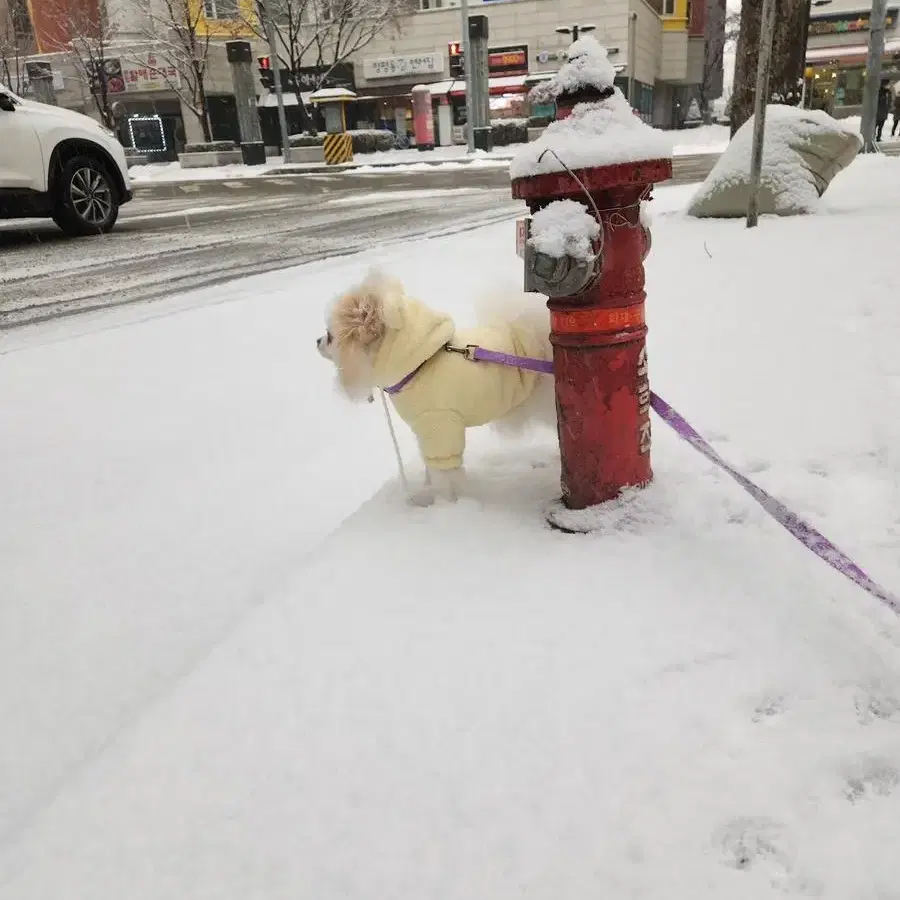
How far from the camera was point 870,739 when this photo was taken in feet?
4.17

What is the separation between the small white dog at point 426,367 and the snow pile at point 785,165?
5.37m

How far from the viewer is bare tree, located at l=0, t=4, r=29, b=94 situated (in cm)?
3569

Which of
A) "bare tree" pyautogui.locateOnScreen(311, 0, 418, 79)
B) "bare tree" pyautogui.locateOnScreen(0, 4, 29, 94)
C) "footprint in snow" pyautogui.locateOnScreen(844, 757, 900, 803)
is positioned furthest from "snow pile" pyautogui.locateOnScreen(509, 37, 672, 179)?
"bare tree" pyautogui.locateOnScreen(0, 4, 29, 94)

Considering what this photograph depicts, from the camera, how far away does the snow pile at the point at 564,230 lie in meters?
1.73

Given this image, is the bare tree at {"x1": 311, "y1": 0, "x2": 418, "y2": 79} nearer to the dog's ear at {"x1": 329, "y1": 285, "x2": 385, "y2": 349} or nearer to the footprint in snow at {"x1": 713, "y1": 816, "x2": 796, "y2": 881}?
the dog's ear at {"x1": 329, "y1": 285, "x2": 385, "y2": 349}

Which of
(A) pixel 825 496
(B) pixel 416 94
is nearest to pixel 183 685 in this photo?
(A) pixel 825 496

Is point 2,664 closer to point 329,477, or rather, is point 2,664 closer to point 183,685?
point 183,685

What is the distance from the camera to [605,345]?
188 cm

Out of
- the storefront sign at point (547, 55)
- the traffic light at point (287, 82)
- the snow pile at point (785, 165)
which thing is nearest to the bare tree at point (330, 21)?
the traffic light at point (287, 82)

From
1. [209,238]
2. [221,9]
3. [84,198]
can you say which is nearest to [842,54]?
[221,9]

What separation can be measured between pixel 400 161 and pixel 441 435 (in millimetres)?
27963

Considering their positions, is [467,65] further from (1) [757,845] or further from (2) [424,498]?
(1) [757,845]

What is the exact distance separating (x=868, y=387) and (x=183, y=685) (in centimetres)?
257

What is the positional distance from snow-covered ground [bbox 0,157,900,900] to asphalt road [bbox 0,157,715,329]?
9.99ft
